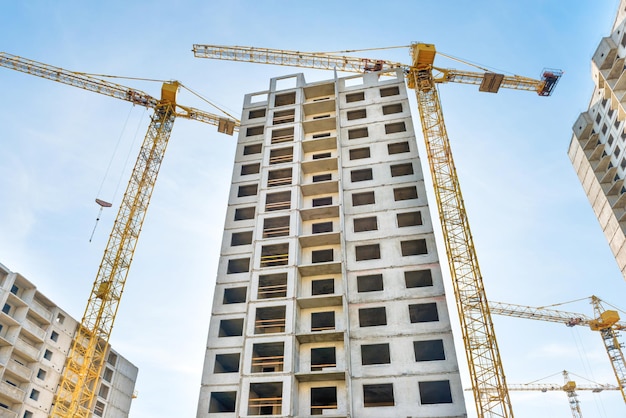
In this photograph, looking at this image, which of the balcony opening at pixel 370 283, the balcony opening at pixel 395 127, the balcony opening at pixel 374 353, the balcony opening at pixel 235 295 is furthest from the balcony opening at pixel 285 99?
the balcony opening at pixel 374 353

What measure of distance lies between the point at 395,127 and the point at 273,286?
Result: 58.5 ft

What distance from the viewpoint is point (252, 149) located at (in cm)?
4622

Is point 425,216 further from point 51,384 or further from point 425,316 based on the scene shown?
point 51,384

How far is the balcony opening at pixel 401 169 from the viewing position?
40.0 m

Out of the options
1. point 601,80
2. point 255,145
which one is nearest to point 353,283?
point 255,145

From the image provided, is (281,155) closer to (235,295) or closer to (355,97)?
(355,97)

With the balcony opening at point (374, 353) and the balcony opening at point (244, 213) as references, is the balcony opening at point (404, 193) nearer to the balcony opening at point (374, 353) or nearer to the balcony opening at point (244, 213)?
the balcony opening at point (244, 213)

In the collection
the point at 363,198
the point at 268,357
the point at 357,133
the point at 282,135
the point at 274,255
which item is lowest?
the point at 268,357

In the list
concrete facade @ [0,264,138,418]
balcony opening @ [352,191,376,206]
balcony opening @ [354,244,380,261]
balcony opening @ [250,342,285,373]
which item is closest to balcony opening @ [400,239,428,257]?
balcony opening @ [354,244,380,261]

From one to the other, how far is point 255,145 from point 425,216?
17751 millimetres

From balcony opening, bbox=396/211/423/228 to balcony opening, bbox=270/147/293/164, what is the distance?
37.7ft

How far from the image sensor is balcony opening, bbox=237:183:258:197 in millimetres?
42688

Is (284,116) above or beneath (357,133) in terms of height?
above

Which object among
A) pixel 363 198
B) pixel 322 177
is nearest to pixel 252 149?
pixel 322 177
